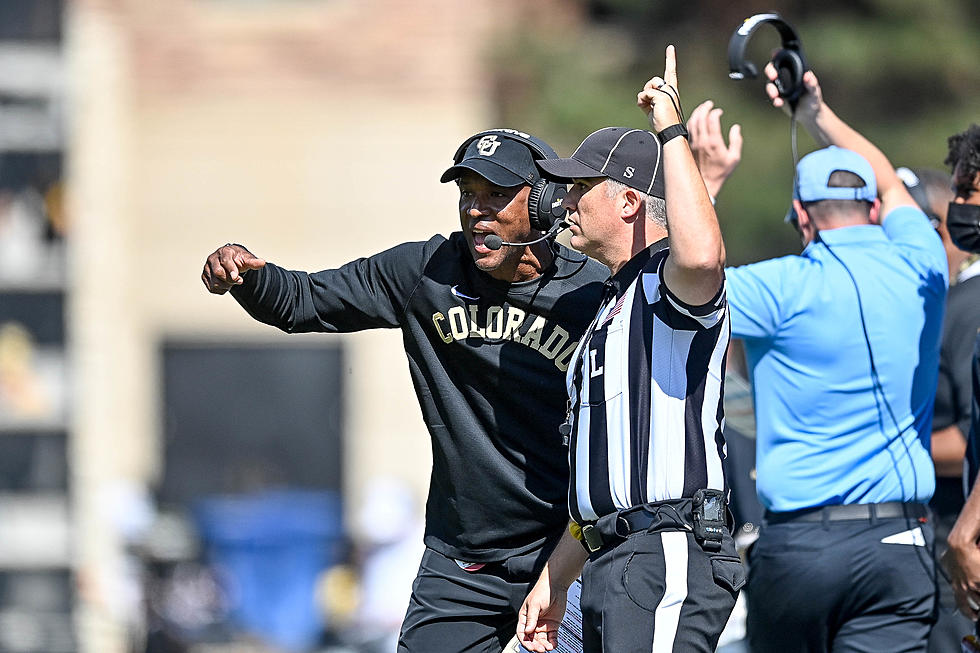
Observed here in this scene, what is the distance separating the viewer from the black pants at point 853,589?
5.20 metres

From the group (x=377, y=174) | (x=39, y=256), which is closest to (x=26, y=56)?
(x=39, y=256)

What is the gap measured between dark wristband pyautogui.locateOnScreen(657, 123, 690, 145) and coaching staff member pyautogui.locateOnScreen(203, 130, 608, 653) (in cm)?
70

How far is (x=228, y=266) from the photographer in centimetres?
456

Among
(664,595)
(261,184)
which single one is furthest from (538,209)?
(261,184)

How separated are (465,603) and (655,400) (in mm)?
1122

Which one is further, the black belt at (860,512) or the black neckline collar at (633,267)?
the black belt at (860,512)

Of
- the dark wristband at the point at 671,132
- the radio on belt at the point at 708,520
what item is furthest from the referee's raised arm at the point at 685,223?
the radio on belt at the point at 708,520

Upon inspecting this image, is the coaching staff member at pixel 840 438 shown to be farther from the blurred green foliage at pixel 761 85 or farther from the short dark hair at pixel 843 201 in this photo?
the blurred green foliage at pixel 761 85

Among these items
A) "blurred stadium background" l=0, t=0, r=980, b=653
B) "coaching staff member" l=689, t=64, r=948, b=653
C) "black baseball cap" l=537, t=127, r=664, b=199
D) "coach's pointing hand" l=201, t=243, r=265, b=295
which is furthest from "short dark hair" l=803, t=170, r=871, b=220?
"blurred stadium background" l=0, t=0, r=980, b=653

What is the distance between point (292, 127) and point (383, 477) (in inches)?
140

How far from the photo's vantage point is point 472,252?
4.80 m

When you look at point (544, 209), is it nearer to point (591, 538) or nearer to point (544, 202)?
point (544, 202)

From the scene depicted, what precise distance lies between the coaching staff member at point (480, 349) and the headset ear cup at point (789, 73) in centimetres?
116

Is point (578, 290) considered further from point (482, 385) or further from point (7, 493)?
point (7, 493)
